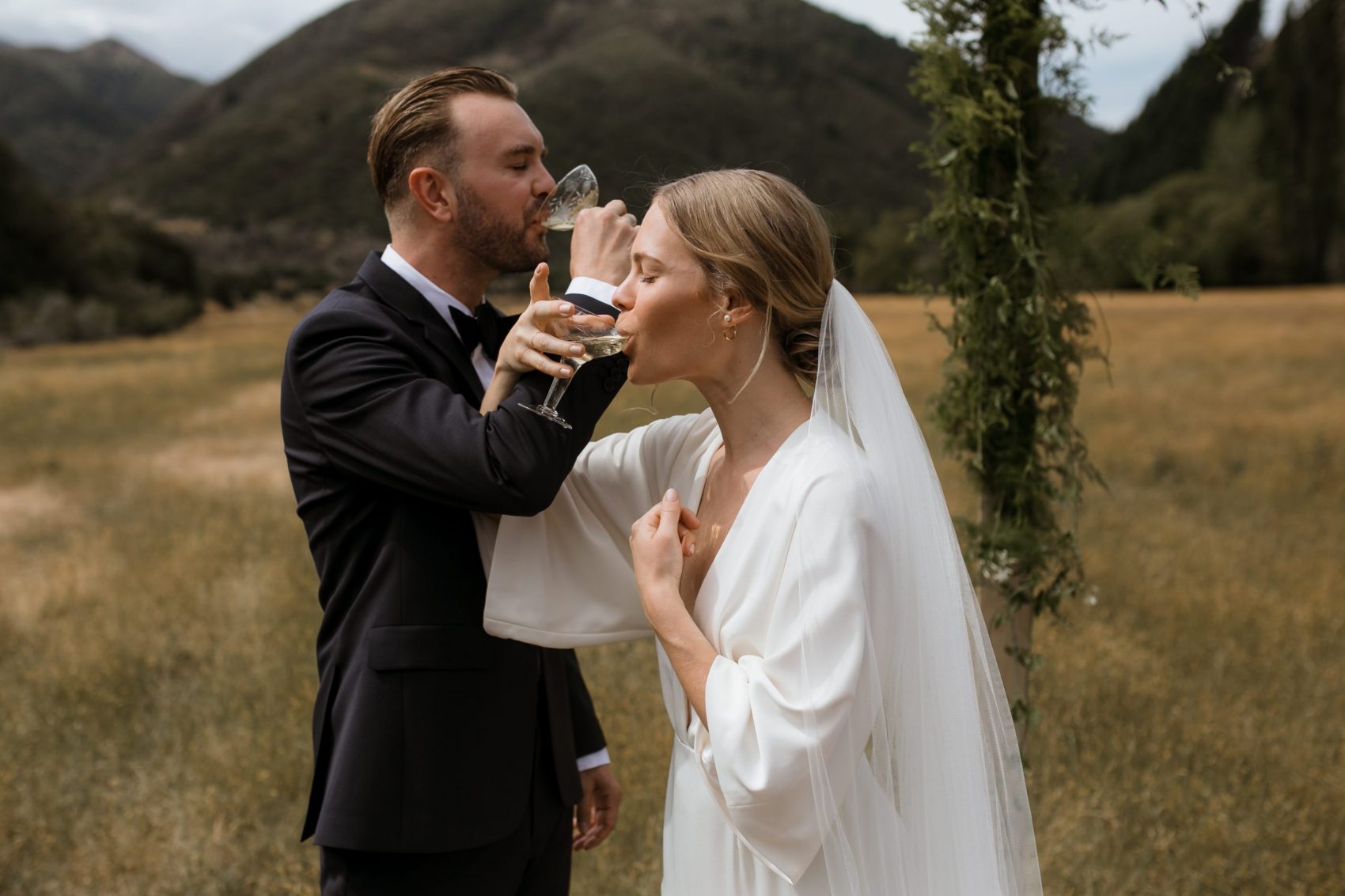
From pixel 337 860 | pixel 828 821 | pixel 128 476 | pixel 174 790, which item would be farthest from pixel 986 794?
pixel 128 476

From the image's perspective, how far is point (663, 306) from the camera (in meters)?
2.29

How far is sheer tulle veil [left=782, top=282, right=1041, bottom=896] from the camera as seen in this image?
2.22m

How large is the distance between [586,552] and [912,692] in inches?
32.4

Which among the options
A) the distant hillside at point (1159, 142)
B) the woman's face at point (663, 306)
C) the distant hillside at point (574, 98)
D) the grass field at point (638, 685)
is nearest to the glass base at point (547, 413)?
the woman's face at point (663, 306)

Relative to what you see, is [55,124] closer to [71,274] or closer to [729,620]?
[71,274]

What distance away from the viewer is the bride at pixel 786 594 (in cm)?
202

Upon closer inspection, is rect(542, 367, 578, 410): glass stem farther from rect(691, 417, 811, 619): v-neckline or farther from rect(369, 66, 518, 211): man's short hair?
rect(369, 66, 518, 211): man's short hair

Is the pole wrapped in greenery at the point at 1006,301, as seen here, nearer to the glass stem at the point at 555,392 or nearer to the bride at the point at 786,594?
the bride at the point at 786,594

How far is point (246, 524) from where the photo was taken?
1135 centimetres

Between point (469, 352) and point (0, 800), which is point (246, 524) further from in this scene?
point (469, 352)

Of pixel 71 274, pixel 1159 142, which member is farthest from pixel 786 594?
pixel 1159 142

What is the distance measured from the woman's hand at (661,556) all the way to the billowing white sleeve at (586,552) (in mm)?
319

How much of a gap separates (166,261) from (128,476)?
42915 millimetres

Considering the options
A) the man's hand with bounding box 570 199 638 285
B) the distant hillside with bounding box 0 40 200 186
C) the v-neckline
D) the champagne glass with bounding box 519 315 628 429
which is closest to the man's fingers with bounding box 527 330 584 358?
the champagne glass with bounding box 519 315 628 429
